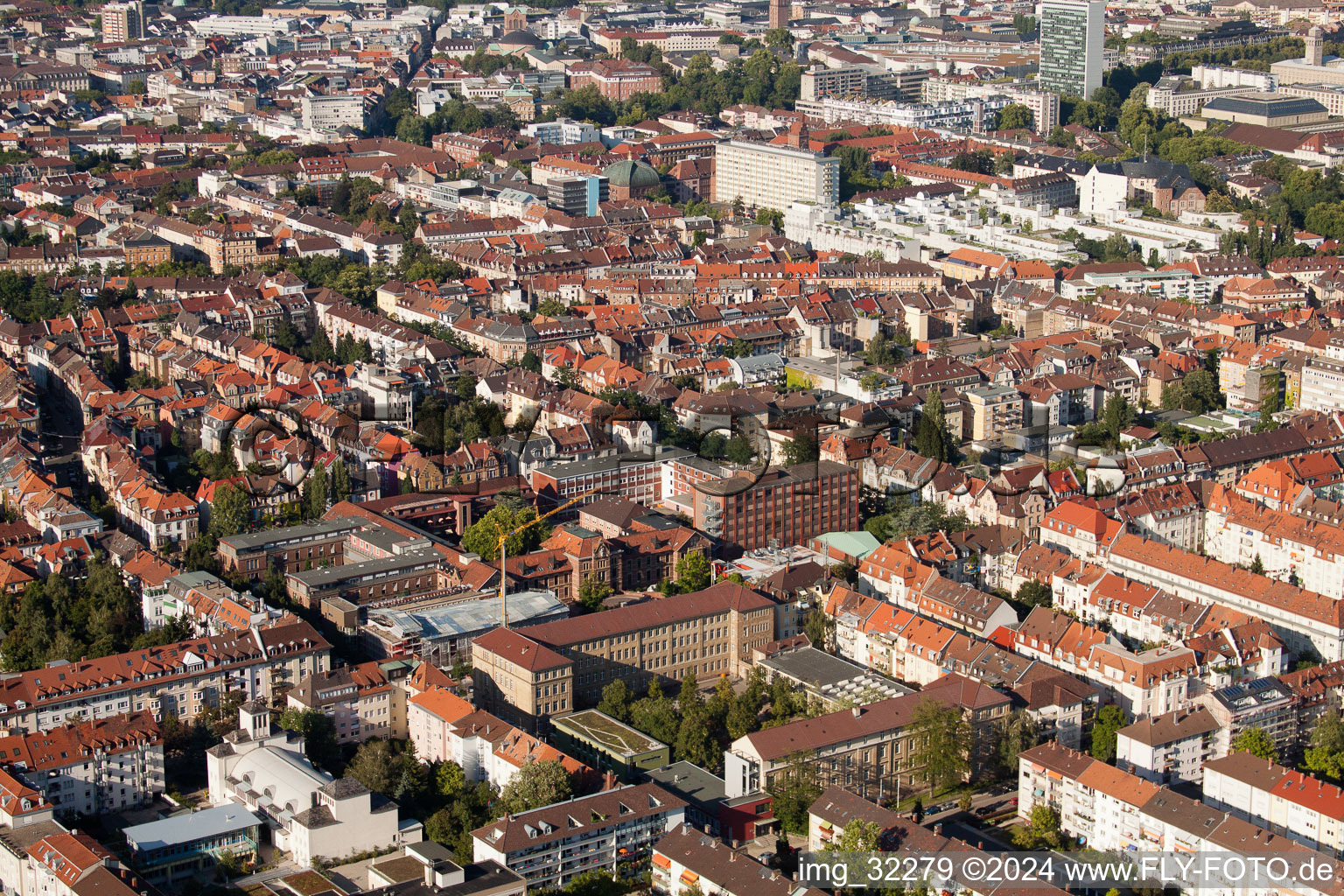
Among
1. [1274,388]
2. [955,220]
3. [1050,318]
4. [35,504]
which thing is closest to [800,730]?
[35,504]

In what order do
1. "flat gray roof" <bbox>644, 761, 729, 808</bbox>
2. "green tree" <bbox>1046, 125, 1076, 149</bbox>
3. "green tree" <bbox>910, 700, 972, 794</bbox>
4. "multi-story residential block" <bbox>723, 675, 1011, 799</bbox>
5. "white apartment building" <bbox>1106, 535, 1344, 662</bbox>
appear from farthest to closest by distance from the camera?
"green tree" <bbox>1046, 125, 1076, 149</bbox> < "white apartment building" <bbox>1106, 535, 1344, 662</bbox> < "green tree" <bbox>910, 700, 972, 794</bbox> < "multi-story residential block" <bbox>723, 675, 1011, 799</bbox> < "flat gray roof" <bbox>644, 761, 729, 808</bbox>

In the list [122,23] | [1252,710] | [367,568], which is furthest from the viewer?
[122,23]

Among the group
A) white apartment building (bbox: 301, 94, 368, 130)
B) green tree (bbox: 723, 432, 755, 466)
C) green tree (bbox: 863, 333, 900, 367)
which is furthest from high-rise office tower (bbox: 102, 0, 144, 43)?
green tree (bbox: 723, 432, 755, 466)

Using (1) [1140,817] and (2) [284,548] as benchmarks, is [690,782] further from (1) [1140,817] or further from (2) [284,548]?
(2) [284,548]

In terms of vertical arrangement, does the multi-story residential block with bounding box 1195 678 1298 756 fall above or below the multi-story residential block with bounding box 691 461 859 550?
below

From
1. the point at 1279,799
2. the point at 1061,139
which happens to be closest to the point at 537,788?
the point at 1279,799

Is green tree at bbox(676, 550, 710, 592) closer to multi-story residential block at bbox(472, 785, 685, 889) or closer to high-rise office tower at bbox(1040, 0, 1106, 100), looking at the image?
multi-story residential block at bbox(472, 785, 685, 889)
